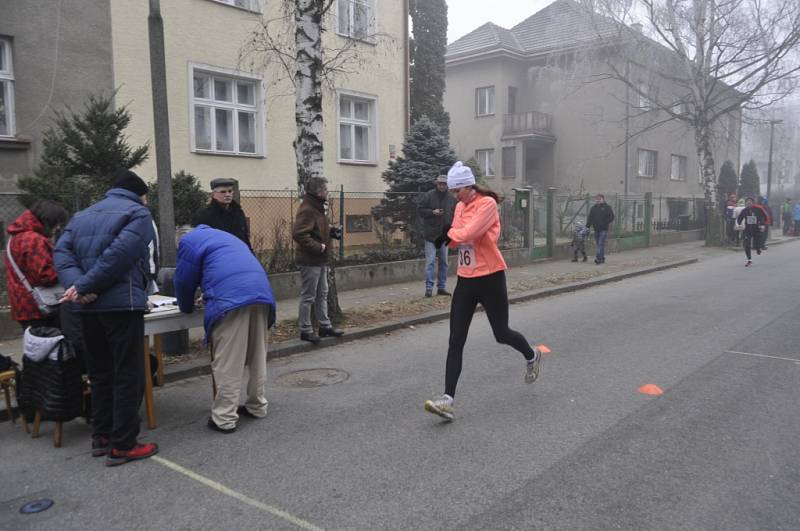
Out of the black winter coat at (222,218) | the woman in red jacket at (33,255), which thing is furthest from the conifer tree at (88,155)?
the black winter coat at (222,218)

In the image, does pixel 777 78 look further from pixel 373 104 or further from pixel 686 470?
pixel 686 470

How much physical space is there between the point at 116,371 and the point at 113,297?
1.69ft

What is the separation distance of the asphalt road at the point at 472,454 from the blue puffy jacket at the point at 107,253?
1.14 metres

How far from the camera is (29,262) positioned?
4734 millimetres

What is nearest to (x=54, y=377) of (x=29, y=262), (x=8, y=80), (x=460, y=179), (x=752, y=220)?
(x=29, y=262)

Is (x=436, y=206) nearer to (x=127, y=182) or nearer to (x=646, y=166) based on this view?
(x=127, y=182)

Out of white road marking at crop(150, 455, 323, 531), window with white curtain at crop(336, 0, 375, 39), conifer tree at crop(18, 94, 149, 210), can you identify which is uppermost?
window with white curtain at crop(336, 0, 375, 39)

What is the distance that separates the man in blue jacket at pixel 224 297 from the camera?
14.8 ft

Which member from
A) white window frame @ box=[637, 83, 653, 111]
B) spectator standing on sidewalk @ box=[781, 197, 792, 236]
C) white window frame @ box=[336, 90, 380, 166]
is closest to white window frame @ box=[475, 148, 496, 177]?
white window frame @ box=[637, 83, 653, 111]

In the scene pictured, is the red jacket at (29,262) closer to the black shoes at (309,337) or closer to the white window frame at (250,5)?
the black shoes at (309,337)

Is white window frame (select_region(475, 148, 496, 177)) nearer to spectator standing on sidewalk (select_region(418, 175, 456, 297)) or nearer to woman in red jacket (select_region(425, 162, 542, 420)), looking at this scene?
spectator standing on sidewalk (select_region(418, 175, 456, 297))

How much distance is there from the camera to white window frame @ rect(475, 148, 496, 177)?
109 feet

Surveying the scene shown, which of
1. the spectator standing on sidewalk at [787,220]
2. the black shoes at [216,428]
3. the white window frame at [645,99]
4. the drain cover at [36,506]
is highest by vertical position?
the white window frame at [645,99]

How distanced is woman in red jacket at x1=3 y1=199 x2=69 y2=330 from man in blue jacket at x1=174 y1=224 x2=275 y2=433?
1.08 meters
